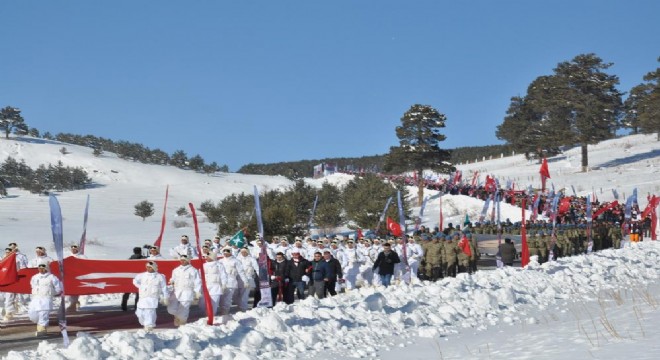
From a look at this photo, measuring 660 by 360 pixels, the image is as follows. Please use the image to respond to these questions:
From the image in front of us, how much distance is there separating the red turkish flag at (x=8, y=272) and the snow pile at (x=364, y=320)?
4.71 m

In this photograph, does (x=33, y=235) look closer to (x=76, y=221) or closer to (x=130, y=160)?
(x=76, y=221)

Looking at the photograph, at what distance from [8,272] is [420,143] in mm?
47403

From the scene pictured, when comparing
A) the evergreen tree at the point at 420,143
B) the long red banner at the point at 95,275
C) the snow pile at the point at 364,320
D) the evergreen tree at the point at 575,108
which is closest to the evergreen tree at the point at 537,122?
the evergreen tree at the point at 575,108

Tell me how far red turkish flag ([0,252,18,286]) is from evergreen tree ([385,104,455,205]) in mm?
46227

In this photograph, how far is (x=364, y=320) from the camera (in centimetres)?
1469

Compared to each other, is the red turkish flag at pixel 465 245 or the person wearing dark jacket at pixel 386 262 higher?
the red turkish flag at pixel 465 245

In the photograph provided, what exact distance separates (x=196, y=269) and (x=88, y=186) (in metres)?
64.2

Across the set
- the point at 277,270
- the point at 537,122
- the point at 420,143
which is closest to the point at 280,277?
the point at 277,270

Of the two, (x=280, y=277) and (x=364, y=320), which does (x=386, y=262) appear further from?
(x=364, y=320)

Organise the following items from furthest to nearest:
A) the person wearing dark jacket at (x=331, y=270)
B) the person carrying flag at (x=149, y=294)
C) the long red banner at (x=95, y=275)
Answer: the person wearing dark jacket at (x=331, y=270), the long red banner at (x=95, y=275), the person carrying flag at (x=149, y=294)

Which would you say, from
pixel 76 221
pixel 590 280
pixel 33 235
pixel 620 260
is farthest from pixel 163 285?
pixel 76 221

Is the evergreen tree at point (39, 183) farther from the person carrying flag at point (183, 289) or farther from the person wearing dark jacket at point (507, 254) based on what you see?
the person carrying flag at point (183, 289)

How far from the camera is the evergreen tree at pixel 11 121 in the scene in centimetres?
9600

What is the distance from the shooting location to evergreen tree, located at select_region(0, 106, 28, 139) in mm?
96000
